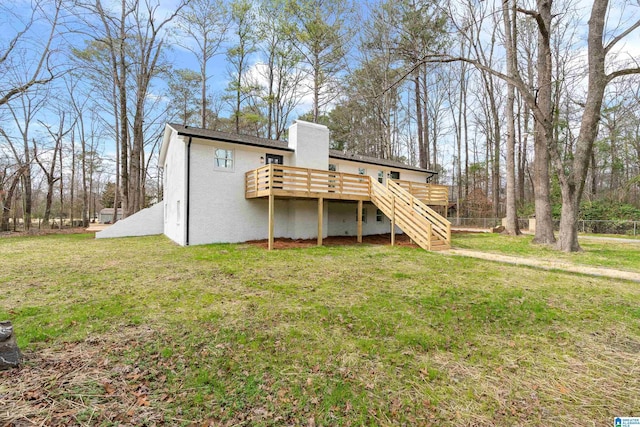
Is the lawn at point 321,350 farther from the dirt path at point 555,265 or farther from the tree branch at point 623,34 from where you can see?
the tree branch at point 623,34

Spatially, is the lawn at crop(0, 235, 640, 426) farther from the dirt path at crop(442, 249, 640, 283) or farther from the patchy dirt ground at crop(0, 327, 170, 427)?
the dirt path at crop(442, 249, 640, 283)

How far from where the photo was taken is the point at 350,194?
12148mm

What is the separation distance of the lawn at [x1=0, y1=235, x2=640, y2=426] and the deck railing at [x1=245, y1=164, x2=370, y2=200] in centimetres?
497

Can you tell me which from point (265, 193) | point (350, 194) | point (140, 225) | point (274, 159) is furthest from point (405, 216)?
point (140, 225)

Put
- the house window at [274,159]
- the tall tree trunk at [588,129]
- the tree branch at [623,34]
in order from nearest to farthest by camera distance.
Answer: the tree branch at [623,34] → the tall tree trunk at [588,129] → the house window at [274,159]

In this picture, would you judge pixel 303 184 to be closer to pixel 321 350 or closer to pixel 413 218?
pixel 413 218

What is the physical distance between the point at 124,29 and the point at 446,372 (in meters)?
23.4

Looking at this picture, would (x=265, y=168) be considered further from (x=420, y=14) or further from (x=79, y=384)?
(x=420, y=14)

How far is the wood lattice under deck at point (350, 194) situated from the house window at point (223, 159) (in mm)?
858

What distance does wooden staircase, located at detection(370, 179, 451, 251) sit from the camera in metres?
10.4

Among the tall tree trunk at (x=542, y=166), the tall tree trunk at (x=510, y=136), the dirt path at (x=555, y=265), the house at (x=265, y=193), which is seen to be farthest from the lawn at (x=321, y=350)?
the tall tree trunk at (x=510, y=136)

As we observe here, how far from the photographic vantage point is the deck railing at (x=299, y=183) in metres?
10.5

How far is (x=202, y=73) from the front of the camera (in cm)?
2205

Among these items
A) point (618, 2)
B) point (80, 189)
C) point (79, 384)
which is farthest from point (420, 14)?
point (80, 189)
